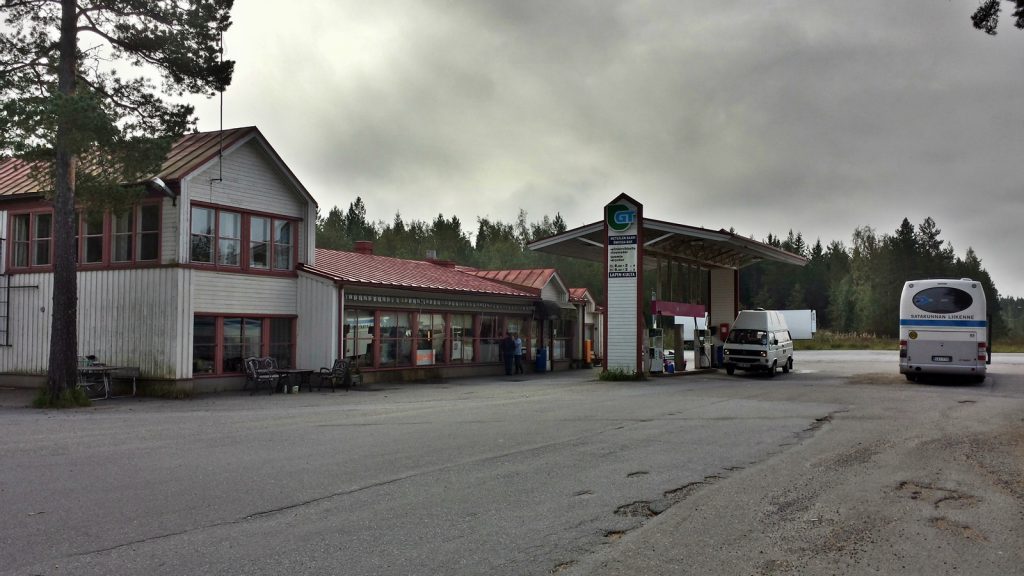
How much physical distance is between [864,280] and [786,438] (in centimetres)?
9128

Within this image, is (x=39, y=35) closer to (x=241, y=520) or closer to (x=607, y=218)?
(x=241, y=520)

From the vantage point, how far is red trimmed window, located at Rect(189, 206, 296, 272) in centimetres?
2105

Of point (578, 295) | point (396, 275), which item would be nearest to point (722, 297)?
point (578, 295)

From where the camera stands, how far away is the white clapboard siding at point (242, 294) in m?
20.7

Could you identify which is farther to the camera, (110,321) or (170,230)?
(110,321)

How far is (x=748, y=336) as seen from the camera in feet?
95.8

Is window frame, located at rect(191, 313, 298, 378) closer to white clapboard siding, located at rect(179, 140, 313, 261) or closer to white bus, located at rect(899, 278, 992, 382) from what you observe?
white clapboard siding, located at rect(179, 140, 313, 261)

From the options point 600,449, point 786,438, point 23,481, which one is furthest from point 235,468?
point 786,438

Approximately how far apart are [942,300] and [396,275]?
1799 cm

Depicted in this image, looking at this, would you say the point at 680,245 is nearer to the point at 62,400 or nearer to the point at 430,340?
the point at 430,340

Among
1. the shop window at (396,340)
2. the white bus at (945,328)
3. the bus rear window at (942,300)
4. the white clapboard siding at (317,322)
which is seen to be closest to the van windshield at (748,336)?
the white bus at (945,328)

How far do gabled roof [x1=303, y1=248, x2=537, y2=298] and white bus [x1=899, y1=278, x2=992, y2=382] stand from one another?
1472 cm

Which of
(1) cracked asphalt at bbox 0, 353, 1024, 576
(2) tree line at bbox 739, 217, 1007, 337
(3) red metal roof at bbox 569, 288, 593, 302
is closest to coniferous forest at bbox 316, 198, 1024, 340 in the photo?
(2) tree line at bbox 739, 217, 1007, 337

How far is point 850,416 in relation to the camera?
49.3 ft
